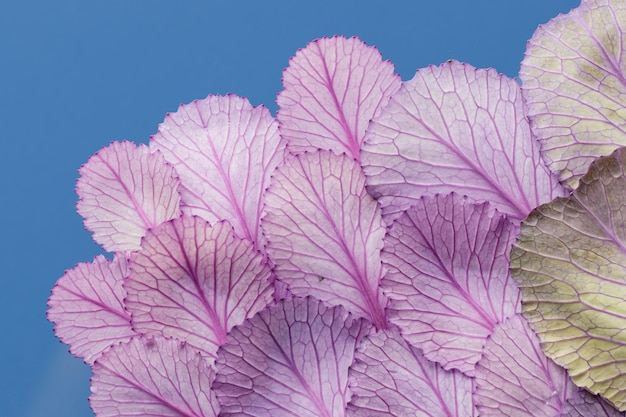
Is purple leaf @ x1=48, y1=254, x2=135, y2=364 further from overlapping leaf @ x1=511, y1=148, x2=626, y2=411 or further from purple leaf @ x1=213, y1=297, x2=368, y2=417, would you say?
overlapping leaf @ x1=511, y1=148, x2=626, y2=411

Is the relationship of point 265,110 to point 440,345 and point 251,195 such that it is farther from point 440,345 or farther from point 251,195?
point 440,345

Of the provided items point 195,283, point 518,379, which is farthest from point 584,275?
point 195,283

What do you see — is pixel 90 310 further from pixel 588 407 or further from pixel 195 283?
pixel 588 407

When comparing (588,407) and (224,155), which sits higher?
(224,155)

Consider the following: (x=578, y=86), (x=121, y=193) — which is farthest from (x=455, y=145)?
(x=121, y=193)

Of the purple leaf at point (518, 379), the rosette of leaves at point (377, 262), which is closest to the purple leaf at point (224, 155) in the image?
the rosette of leaves at point (377, 262)

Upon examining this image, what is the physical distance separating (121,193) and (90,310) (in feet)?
0.20

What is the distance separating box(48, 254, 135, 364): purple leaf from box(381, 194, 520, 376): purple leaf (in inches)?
5.4

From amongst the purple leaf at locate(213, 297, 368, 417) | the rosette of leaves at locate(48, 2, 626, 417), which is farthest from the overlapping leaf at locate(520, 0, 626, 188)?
the purple leaf at locate(213, 297, 368, 417)

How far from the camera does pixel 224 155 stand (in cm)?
35

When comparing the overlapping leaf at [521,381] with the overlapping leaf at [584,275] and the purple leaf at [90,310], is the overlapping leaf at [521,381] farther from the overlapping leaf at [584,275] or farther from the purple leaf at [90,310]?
the purple leaf at [90,310]

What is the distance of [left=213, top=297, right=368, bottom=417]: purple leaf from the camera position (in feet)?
0.95

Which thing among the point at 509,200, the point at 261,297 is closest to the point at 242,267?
the point at 261,297

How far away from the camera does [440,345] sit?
29 cm
